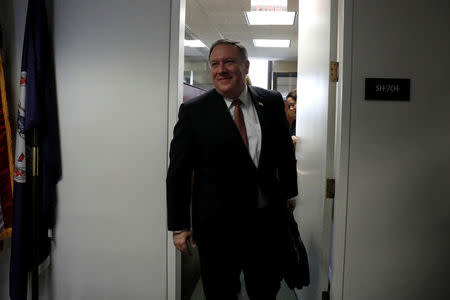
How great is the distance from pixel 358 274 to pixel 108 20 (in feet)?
6.36

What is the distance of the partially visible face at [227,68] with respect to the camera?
126 centimetres

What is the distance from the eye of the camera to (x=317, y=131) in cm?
175

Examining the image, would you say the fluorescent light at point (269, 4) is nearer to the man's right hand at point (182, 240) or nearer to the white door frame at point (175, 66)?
the white door frame at point (175, 66)

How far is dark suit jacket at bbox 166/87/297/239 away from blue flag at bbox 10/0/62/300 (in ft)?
2.50

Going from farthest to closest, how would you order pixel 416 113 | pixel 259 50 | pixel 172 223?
pixel 259 50, pixel 416 113, pixel 172 223

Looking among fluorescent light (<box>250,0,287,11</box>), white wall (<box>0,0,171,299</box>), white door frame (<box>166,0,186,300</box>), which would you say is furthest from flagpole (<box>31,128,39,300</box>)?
fluorescent light (<box>250,0,287,11</box>)

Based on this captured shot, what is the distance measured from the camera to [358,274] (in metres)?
1.51

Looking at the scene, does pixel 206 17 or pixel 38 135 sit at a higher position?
pixel 206 17

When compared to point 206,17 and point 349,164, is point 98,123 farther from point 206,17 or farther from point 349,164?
point 206,17

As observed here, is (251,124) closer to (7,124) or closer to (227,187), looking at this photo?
(227,187)

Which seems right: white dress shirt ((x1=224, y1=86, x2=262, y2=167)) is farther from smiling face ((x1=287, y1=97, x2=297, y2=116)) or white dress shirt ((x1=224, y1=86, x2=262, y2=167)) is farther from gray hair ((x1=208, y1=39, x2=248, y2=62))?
smiling face ((x1=287, y1=97, x2=297, y2=116))

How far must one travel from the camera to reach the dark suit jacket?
126 centimetres

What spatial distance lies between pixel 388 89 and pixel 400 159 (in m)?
0.37

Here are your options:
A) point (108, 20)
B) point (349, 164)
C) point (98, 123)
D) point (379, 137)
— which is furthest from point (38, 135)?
point (379, 137)
